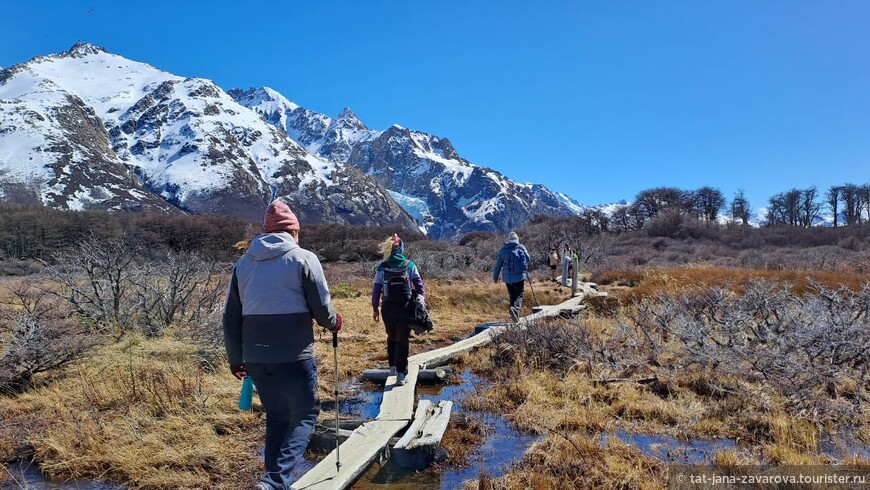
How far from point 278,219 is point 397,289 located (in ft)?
9.21

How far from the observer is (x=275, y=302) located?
3.55 m

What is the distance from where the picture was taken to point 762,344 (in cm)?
700


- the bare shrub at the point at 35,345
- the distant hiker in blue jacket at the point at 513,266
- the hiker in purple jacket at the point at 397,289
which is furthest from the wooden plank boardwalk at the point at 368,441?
the bare shrub at the point at 35,345

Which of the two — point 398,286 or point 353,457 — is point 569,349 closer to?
point 398,286

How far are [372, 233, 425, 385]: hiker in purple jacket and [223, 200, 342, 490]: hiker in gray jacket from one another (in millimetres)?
2738

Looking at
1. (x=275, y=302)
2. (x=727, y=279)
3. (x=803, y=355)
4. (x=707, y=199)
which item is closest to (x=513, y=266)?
(x=803, y=355)

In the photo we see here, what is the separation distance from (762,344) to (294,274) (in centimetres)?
644

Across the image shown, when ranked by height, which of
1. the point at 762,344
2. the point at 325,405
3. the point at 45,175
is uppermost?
the point at 45,175

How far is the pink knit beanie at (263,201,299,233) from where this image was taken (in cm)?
380

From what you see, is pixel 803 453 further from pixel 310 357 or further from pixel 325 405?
pixel 325 405

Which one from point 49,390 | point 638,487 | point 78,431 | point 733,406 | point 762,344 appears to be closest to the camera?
point 638,487

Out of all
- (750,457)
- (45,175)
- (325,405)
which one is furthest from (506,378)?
(45,175)

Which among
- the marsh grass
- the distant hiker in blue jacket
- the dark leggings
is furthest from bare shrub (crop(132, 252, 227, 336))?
the dark leggings

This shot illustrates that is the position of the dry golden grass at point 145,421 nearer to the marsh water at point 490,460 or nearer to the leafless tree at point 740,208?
the marsh water at point 490,460
